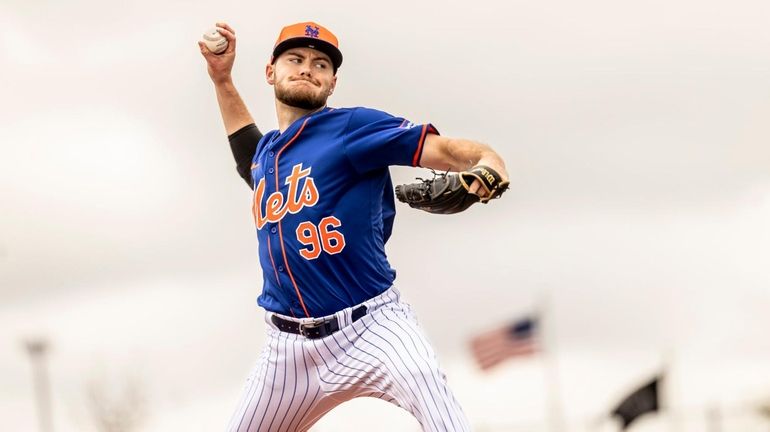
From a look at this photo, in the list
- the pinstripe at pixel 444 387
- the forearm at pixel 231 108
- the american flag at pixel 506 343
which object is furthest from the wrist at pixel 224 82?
the american flag at pixel 506 343

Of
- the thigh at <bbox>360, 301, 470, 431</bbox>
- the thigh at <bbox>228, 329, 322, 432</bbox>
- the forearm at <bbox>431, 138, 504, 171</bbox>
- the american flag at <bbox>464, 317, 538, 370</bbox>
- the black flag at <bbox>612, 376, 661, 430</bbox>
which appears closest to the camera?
the forearm at <bbox>431, 138, 504, 171</bbox>

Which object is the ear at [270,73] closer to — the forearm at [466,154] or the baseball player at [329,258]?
the baseball player at [329,258]

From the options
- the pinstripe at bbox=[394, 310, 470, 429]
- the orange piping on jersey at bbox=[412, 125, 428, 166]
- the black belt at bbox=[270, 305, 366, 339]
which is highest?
the orange piping on jersey at bbox=[412, 125, 428, 166]

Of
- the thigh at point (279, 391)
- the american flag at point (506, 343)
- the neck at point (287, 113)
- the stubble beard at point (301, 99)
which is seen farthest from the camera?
the american flag at point (506, 343)

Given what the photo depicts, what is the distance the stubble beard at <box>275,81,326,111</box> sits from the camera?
782 cm

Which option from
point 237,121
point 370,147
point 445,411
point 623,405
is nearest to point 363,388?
point 445,411

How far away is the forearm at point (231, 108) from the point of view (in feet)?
30.3

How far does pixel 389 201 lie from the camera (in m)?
7.89

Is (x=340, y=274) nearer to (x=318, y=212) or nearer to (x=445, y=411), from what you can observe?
(x=318, y=212)

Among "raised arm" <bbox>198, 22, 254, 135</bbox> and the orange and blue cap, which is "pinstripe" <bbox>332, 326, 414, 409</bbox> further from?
"raised arm" <bbox>198, 22, 254, 135</bbox>

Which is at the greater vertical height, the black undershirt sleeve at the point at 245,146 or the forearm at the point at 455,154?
the black undershirt sleeve at the point at 245,146

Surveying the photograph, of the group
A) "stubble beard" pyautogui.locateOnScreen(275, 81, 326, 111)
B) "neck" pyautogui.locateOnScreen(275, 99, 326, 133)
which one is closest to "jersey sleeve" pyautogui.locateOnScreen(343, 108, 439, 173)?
"stubble beard" pyautogui.locateOnScreen(275, 81, 326, 111)

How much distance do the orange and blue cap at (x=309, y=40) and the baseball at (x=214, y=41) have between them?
1005 mm

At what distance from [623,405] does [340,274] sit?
26741 mm
